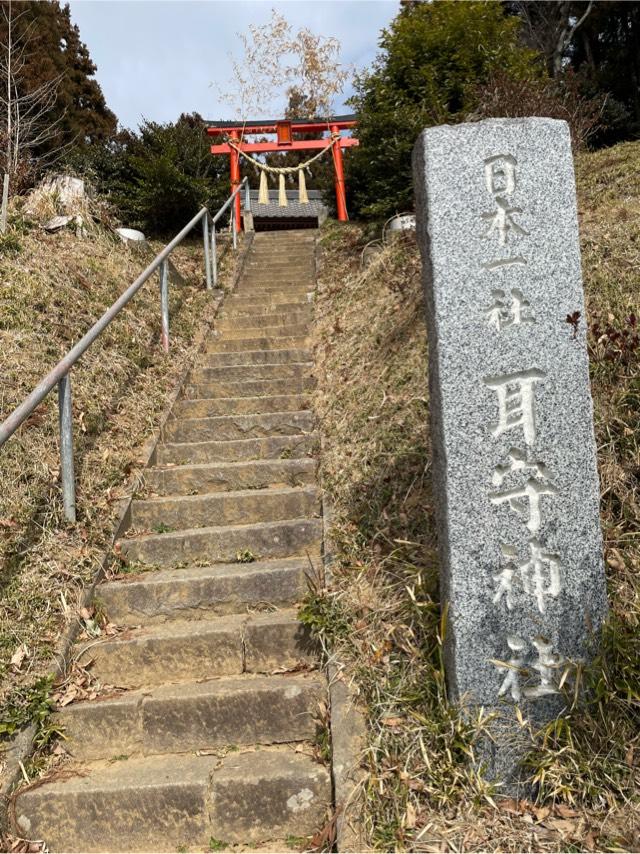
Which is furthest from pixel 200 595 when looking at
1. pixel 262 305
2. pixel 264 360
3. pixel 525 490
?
pixel 262 305

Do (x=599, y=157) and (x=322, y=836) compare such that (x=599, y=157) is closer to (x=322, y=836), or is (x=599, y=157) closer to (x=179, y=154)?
(x=179, y=154)

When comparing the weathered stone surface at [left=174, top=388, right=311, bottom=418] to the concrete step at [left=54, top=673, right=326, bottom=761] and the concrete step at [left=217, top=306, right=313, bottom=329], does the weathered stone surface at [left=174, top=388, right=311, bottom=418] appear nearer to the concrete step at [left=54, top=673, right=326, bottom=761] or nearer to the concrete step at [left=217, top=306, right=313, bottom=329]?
the concrete step at [left=217, top=306, right=313, bottom=329]

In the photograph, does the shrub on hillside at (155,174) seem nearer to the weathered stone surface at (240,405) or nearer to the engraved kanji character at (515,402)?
the weathered stone surface at (240,405)

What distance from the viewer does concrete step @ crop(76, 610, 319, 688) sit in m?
3.19

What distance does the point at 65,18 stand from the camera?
1931 cm

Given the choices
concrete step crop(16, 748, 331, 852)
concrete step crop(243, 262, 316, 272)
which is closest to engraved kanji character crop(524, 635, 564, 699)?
concrete step crop(16, 748, 331, 852)

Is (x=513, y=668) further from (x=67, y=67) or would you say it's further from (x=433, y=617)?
(x=67, y=67)

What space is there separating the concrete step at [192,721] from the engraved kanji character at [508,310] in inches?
68.6

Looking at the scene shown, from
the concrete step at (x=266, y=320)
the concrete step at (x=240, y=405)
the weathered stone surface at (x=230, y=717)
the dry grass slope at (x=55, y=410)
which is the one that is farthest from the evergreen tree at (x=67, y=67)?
the weathered stone surface at (x=230, y=717)

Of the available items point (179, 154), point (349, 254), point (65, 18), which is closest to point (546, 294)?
point (349, 254)

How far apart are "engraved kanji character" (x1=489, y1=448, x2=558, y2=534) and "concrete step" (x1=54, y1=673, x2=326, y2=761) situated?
1200mm

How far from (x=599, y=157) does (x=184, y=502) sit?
21.3 ft

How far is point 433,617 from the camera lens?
108 inches

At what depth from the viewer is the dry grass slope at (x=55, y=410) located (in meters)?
3.18
